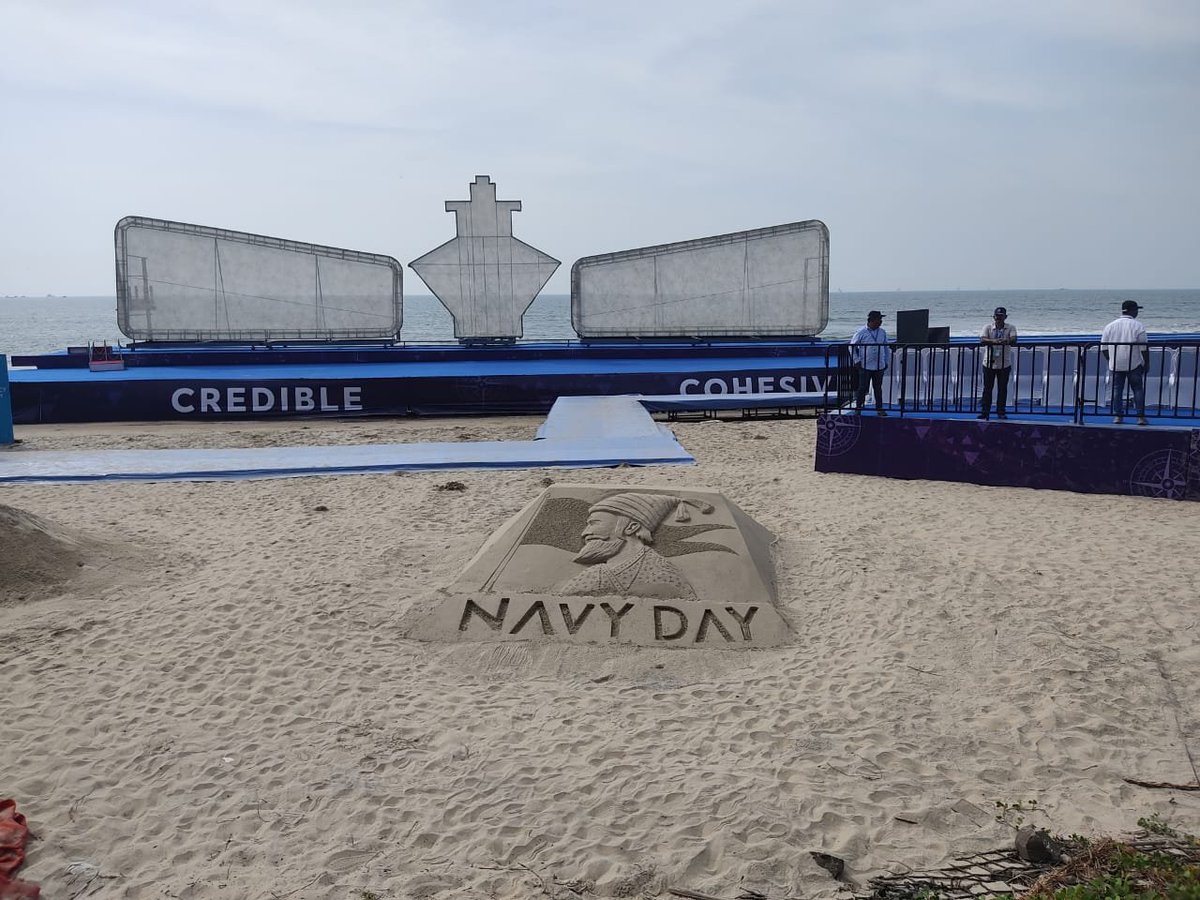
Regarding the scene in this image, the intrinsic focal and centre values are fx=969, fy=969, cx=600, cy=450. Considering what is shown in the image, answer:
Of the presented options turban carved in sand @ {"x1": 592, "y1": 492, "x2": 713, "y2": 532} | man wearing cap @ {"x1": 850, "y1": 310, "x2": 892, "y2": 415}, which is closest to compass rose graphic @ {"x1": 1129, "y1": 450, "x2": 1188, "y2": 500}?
man wearing cap @ {"x1": 850, "y1": 310, "x2": 892, "y2": 415}

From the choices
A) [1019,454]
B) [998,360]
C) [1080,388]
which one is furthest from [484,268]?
[1080,388]

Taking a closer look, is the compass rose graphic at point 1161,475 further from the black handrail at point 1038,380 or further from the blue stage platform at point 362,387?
the blue stage platform at point 362,387

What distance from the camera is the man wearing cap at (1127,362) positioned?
9.37m

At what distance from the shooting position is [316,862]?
3.59 m

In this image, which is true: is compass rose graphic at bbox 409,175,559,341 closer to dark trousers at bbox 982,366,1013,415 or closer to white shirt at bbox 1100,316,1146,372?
dark trousers at bbox 982,366,1013,415

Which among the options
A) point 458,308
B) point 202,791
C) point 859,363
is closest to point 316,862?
point 202,791

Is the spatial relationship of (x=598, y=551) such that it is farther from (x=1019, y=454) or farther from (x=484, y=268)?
(x=484, y=268)

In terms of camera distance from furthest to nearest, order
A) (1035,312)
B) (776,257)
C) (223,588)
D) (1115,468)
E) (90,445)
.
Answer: (1035,312) → (776,257) → (90,445) → (1115,468) → (223,588)

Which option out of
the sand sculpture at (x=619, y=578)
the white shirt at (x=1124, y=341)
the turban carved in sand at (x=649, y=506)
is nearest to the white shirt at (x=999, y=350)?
the white shirt at (x=1124, y=341)

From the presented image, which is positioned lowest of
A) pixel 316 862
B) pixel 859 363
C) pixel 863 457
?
pixel 316 862

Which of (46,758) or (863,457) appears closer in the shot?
(46,758)

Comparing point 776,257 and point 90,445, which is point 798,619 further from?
point 776,257

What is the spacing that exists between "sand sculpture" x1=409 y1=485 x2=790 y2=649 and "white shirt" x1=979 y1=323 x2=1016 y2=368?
4191mm

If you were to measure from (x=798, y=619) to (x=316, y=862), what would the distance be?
3511 millimetres
